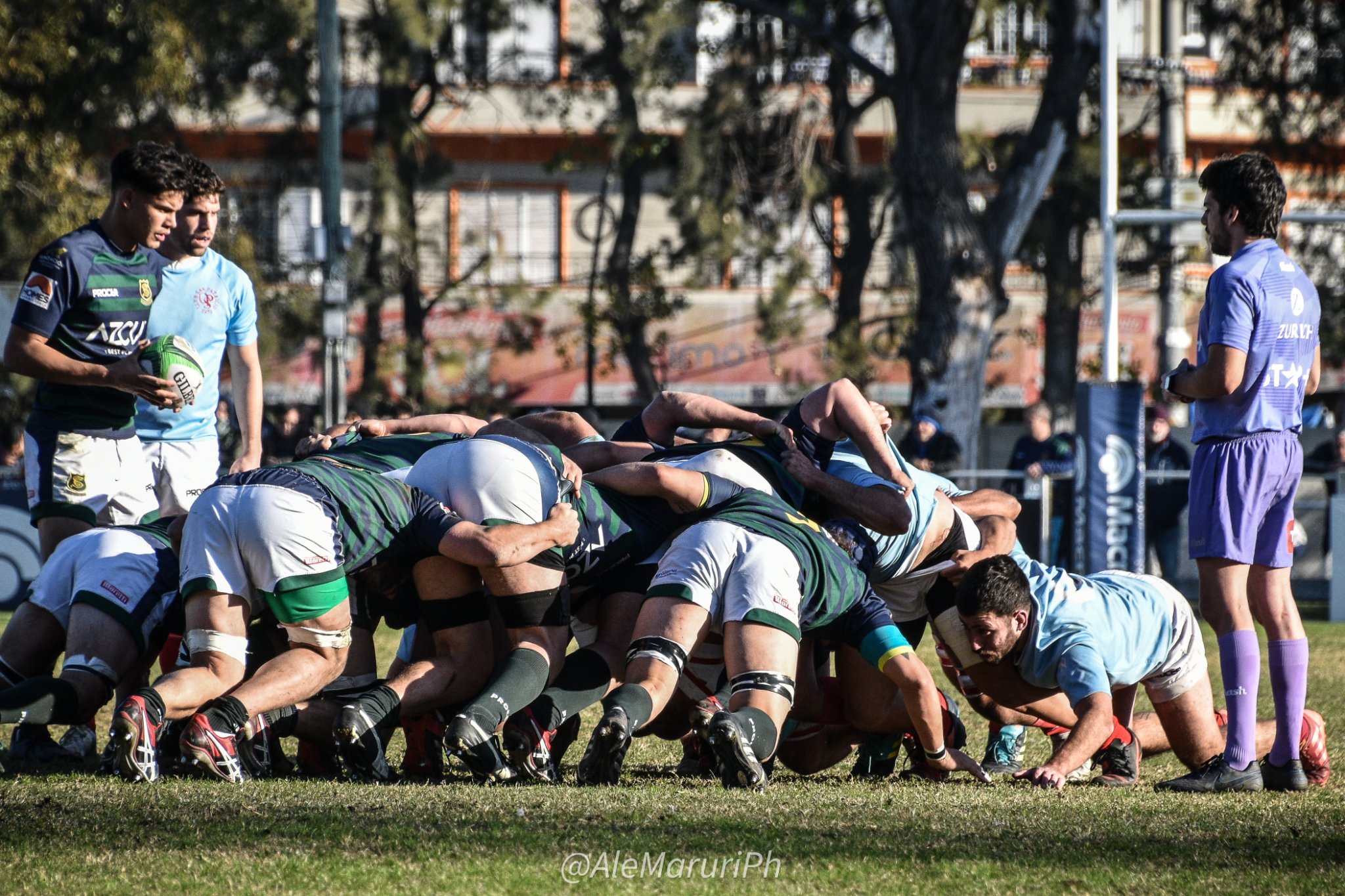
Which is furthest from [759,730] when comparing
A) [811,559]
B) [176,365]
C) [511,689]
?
[176,365]

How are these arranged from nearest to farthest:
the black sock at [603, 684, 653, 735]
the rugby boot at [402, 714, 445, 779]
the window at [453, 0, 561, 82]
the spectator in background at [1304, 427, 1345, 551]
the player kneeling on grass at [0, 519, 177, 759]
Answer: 1. the black sock at [603, 684, 653, 735]
2. the player kneeling on grass at [0, 519, 177, 759]
3. the rugby boot at [402, 714, 445, 779]
4. the spectator in background at [1304, 427, 1345, 551]
5. the window at [453, 0, 561, 82]

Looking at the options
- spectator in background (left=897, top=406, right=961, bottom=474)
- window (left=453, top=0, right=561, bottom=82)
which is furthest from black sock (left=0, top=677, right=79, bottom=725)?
window (left=453, top=0, right=561, bottom=82)

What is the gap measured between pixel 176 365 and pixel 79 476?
1.82 feet

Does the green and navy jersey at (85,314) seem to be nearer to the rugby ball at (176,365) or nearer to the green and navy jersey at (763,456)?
the rugby ball at (176,365)

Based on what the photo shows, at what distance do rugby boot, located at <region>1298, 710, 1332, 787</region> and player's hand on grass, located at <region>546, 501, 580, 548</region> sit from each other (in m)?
2.52

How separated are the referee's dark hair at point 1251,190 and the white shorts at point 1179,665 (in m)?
1.37

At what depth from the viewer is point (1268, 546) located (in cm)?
498

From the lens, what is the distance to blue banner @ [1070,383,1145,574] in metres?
12.1

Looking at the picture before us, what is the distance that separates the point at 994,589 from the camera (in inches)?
196

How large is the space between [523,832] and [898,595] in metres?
2.35

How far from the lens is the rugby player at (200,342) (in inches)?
242

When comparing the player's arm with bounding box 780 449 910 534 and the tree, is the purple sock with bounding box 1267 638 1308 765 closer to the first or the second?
the player's arm with bounding box 780 449 910 534

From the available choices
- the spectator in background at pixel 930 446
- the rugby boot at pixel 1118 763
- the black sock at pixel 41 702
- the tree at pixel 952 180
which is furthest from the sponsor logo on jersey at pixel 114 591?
the tree at pixel 952 180

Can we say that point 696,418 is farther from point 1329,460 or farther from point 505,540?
point 1329,460
